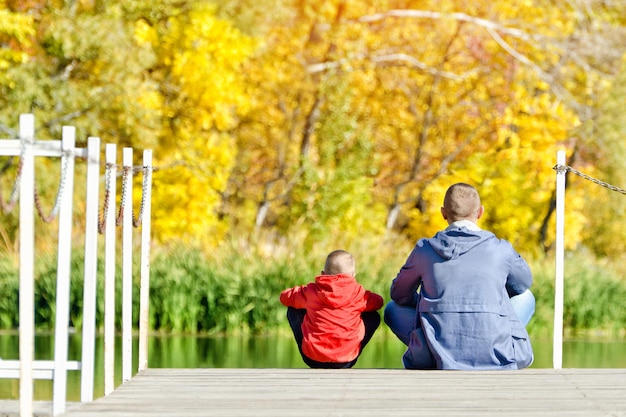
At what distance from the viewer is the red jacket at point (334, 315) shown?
655 centimetres

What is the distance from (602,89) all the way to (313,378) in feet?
50.4

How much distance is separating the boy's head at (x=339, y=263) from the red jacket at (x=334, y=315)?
1.5 inches

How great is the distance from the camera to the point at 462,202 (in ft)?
19.5

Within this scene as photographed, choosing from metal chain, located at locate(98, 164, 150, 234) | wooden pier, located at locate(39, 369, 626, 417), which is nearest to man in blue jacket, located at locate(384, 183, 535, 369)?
wooden pier, located at locate(39, 369, 626, 417)

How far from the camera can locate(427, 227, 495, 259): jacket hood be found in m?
5.89

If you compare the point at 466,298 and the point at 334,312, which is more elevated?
the point at 466,298

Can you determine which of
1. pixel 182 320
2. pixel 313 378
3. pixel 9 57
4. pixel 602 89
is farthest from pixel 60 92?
pixel 313 378

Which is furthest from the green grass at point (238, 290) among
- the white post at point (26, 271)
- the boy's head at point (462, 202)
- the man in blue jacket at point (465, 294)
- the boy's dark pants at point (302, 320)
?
the white post at point (26, 271)

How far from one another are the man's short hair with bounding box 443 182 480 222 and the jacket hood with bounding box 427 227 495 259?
0.08 m

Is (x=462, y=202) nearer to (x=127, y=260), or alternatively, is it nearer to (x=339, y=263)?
(x=339, y=263)

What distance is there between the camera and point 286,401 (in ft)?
16.8

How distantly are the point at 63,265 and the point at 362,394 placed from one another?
Answer: 148 cm

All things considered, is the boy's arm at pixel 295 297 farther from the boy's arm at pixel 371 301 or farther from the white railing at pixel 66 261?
the white railing at pixel 66 261

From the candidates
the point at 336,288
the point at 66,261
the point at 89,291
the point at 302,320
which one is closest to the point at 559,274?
the point at 336,288
